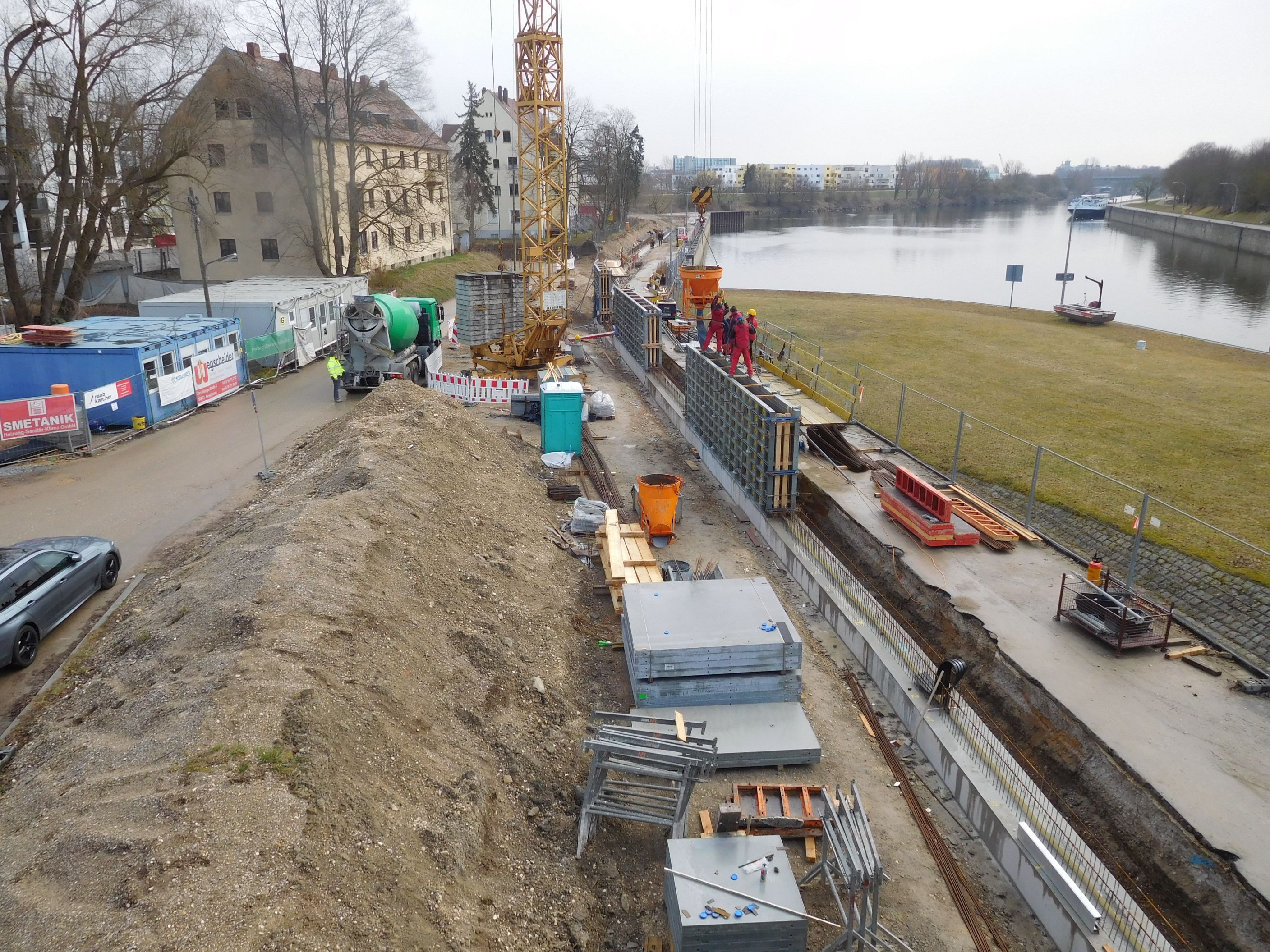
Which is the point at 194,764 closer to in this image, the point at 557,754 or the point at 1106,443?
the point at 557,754

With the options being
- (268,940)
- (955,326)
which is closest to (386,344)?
(268,940)

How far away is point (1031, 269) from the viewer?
72.0 m

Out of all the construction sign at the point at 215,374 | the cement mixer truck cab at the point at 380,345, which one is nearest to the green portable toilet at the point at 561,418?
the cement mixer truck cab at the point at 380,345

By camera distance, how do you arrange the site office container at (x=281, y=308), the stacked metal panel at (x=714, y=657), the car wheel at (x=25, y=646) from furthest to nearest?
the site office container at (x=281, y=308) → the car wheel at (x=25, y=646) → the stacked metal panel at (x=714, y=657)

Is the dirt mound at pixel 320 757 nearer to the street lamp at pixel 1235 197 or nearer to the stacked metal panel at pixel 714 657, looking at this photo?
the stacked metal panel at pixel 714 657

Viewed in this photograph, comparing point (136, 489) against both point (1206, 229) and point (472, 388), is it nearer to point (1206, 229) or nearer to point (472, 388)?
point (472, 388)

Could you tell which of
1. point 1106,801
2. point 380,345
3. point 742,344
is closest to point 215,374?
point 380,345

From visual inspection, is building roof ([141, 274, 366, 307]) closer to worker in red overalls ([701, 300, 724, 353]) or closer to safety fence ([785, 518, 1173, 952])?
worker in red overalls ([701, 300, 724, 353])

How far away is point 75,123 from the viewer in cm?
2878

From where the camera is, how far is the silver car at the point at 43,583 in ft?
35.8

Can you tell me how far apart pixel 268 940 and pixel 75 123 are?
32.6 metres

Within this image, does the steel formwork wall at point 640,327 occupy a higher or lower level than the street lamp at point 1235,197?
lower

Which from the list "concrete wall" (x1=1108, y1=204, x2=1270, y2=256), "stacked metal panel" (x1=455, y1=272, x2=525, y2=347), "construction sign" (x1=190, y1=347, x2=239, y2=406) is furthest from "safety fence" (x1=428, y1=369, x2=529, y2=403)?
"concrete wall" (x1=1108, y1=204, x2=1270, y2=256)

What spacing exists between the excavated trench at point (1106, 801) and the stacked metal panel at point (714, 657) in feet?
9.25
